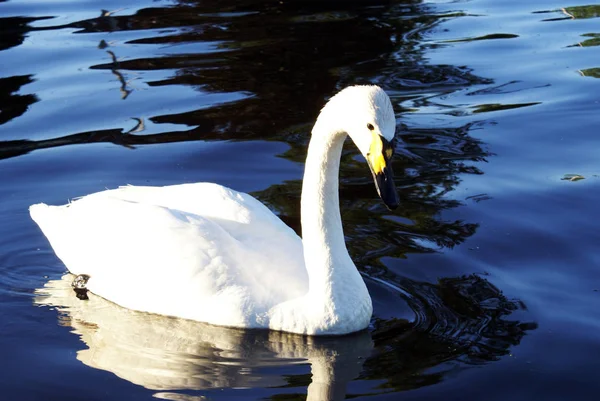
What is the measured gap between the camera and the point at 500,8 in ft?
52.1

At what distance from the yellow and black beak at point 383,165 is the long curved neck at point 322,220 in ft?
1.55

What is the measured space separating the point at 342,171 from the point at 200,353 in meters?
3.66

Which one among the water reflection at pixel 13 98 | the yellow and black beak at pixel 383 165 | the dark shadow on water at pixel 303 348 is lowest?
the dark shadow on water at pixel 303 348

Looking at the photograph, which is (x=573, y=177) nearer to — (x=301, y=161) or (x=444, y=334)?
(x=301, y=161)

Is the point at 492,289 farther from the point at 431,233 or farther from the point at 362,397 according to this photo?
the point at 362,397

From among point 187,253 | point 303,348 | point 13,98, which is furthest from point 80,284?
point 13,98

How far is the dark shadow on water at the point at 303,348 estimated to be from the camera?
612 centimetres

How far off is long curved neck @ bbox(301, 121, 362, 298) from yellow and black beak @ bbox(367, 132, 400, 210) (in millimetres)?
474

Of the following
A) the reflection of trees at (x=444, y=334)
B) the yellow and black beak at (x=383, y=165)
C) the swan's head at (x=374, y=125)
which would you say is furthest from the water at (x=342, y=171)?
the swan's head at (x=374, y=125)

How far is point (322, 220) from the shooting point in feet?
22.5

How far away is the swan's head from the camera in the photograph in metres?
6.14

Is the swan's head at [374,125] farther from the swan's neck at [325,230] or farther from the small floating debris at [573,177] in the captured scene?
the small floating debris at [573,177]

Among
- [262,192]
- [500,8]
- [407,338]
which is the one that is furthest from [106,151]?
[500,8]

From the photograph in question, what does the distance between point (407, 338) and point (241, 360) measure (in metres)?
1.05
